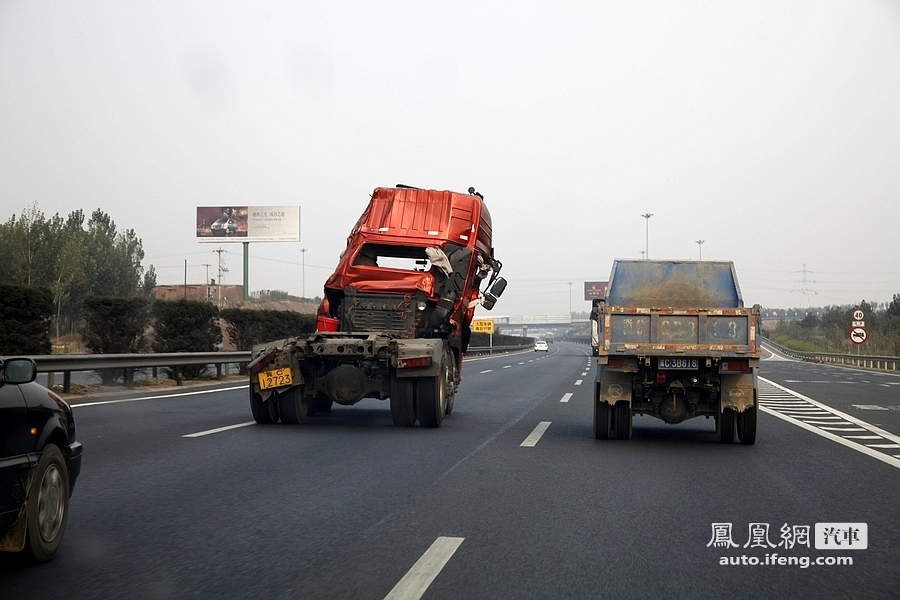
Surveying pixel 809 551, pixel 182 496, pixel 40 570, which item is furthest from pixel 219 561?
pixel 809 551

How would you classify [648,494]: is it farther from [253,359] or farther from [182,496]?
[253,359]

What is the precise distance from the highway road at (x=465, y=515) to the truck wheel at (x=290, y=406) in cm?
27

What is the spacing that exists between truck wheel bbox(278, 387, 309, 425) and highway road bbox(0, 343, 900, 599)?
0.27m

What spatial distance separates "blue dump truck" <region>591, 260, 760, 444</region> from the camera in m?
10.4

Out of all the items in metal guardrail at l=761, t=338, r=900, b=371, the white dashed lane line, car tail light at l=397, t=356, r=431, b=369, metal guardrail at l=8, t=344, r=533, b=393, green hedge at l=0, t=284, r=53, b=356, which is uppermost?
green hedge at l=0, t=284, r=53, b=356

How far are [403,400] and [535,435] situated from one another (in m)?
1.87

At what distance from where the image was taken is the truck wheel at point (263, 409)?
1212 cm

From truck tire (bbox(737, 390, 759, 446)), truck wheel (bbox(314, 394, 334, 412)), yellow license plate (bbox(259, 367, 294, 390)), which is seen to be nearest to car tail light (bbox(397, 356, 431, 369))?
yellow license plate (bbox(259, 367, 294, 390))

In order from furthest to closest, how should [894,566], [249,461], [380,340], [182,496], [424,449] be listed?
[380,340]
[424,449]
[249,461]
[182,496]
[894,566]

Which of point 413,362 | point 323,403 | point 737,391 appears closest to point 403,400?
point 413,362

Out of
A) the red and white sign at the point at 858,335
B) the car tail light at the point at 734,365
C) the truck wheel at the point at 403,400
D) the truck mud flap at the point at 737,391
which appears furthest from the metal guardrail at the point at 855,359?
the truck wheel at the point at 403,400

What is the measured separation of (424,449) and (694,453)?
3131mm

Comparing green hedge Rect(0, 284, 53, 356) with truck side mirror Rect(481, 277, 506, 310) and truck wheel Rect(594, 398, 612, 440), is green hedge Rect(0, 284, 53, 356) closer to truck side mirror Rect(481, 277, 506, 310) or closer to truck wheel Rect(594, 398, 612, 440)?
truck side mirror Rect(481, 277, 506, 310)

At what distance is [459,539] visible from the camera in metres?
5.73
